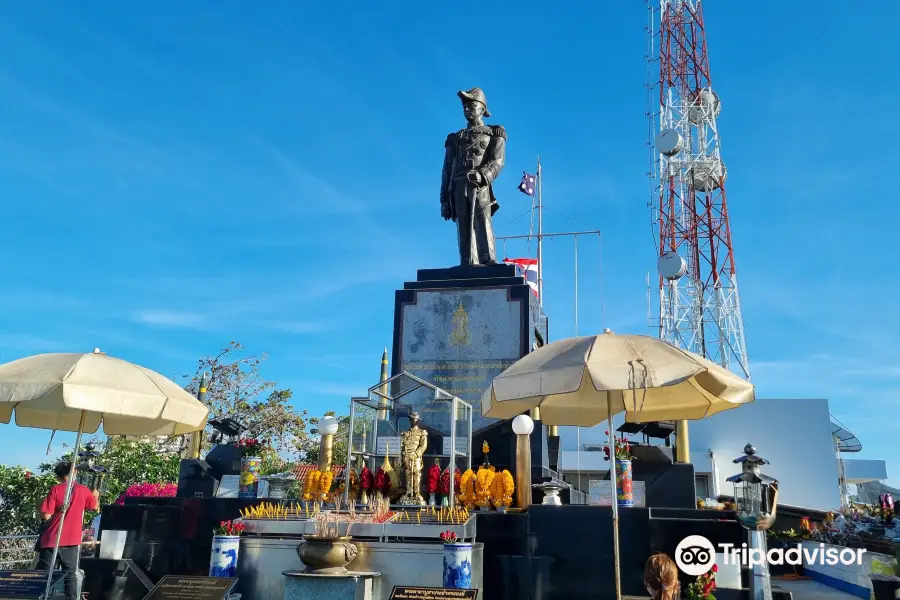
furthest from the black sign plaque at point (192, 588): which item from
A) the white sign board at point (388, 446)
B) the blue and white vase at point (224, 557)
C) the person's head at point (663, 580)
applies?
the person's head at point (663, 580)

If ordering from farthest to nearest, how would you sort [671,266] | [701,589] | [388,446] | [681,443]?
[671,266], [681,443], [388,446], [701,589]

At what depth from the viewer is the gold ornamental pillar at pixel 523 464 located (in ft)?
33.4

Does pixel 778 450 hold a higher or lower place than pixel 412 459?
higher

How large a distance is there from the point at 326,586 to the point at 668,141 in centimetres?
3317

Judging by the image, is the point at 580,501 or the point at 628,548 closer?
the point at 628,548

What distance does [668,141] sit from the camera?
120ft

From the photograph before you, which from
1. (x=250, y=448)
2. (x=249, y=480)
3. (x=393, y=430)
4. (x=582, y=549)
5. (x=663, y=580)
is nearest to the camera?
(x=663, y=580)

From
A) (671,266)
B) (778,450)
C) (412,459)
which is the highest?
(671,266)

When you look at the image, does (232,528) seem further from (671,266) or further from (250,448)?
(671,266)

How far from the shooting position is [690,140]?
127ft

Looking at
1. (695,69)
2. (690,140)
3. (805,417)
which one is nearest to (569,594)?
(805,417)

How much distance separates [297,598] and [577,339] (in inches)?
179

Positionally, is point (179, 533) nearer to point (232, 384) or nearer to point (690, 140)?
point (232, 384)

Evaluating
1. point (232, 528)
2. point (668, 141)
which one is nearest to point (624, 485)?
point (232, 528)
